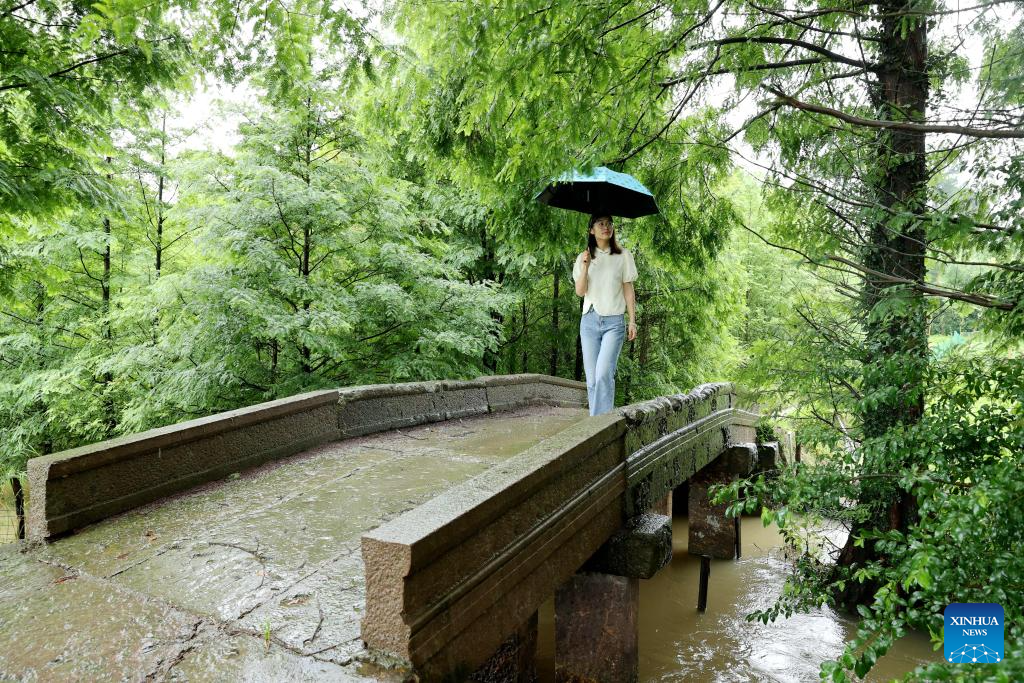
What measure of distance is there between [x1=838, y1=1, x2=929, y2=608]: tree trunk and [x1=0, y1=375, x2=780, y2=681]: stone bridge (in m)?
2.12

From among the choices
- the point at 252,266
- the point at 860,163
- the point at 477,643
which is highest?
the point at 860,163

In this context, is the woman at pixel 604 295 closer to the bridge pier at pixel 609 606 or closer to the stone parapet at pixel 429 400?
the bridge pier at pixel 609 606

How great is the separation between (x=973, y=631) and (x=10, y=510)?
17.8 m

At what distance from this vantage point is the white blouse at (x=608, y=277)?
5543 mm

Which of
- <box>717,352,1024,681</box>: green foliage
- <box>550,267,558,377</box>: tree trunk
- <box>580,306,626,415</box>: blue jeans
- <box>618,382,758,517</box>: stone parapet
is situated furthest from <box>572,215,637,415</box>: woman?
<box>550,267,558,377</box>: tree trunk

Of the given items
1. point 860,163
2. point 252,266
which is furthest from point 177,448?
point 860,163

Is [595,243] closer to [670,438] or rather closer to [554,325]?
[670,438]

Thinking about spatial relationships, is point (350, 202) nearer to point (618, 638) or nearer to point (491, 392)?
point (491, 392)

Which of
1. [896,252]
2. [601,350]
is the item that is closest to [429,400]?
[601,350]

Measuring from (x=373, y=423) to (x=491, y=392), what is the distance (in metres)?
2.75

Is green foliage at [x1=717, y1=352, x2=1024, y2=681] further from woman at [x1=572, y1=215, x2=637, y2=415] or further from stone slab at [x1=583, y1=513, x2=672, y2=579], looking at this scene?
woman at [x1=572, y1=215, x2=637, y2=415]

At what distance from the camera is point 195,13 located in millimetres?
3936

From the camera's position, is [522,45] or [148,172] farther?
[148,172]

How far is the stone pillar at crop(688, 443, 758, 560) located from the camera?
10.6 meters
